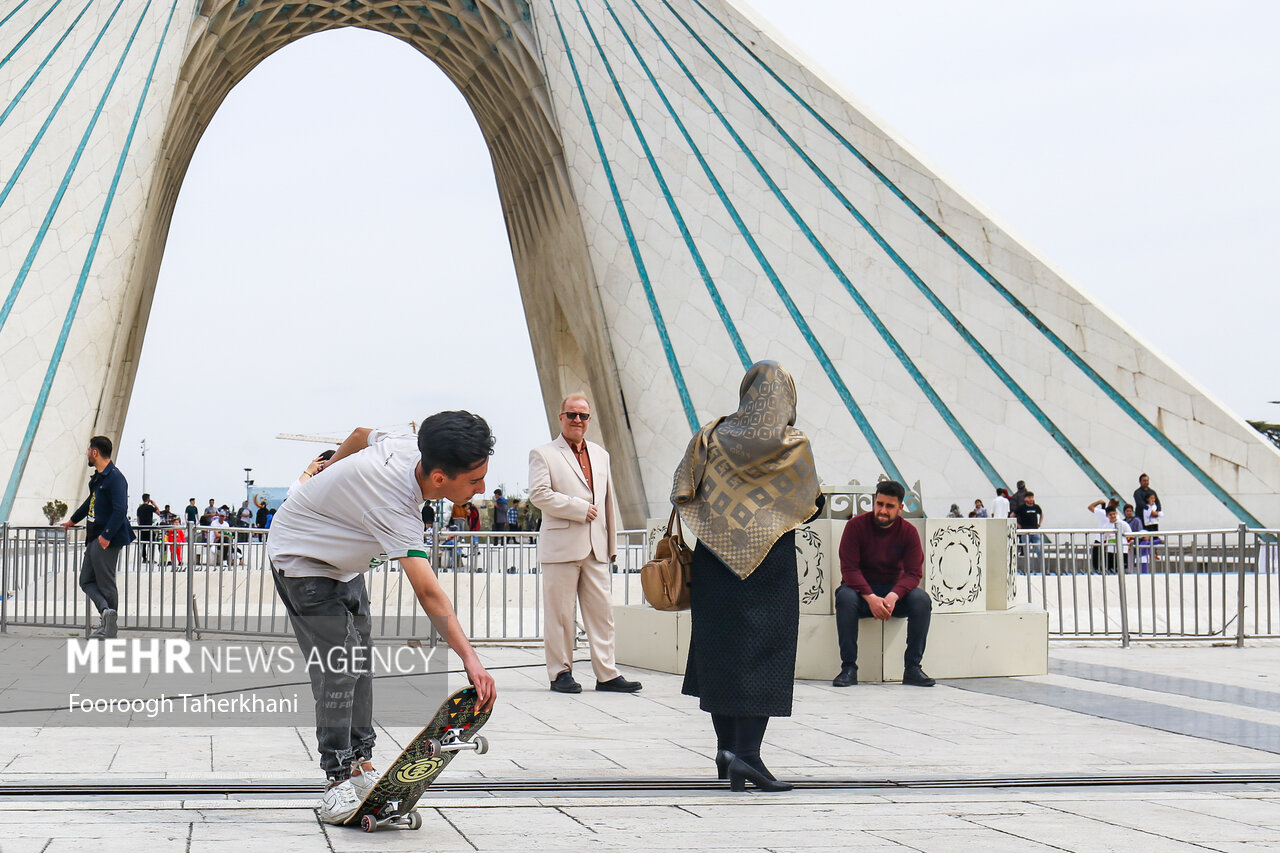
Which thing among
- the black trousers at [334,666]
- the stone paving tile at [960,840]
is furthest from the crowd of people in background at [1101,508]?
the black trousers at [334,666]

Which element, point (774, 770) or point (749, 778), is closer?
point (749, 778)

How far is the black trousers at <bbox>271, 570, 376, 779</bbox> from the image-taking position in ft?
9.54

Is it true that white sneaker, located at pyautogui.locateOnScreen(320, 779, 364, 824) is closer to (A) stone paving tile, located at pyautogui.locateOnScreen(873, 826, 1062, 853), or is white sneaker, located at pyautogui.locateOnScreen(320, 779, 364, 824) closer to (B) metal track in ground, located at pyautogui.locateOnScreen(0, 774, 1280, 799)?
(B) metal track in ground, located at pyautogui.locateOnScreen(0, 774, 1280, 799)

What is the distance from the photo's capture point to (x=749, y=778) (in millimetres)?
3359

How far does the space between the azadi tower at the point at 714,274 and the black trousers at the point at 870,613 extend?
8682 mm

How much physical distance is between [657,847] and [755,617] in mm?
1053

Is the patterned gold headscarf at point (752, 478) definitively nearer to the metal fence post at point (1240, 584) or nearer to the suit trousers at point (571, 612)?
the suit trousers at point (571, 612)

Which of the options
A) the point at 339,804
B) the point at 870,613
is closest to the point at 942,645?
the point at 870,613

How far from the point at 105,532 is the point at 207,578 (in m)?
1.13

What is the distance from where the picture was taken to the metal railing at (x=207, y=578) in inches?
324

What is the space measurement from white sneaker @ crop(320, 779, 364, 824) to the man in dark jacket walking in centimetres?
494

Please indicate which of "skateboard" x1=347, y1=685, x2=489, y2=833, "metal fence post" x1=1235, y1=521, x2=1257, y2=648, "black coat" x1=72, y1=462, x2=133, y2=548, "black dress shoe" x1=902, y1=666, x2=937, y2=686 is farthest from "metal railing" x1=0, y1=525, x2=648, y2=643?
"skateboard" x1=347, y1=685, x2=489, y2=833

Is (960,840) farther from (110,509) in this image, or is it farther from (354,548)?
(110,509)

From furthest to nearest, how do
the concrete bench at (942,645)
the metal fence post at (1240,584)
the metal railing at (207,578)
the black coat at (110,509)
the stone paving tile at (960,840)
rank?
1. the metal railing at (207,578)
2. the metal fence post at (1240,584)
3. the black coat at (110,509)
4. the concrete bench at (942,645)
5. the stone paving tile at (960,840)
